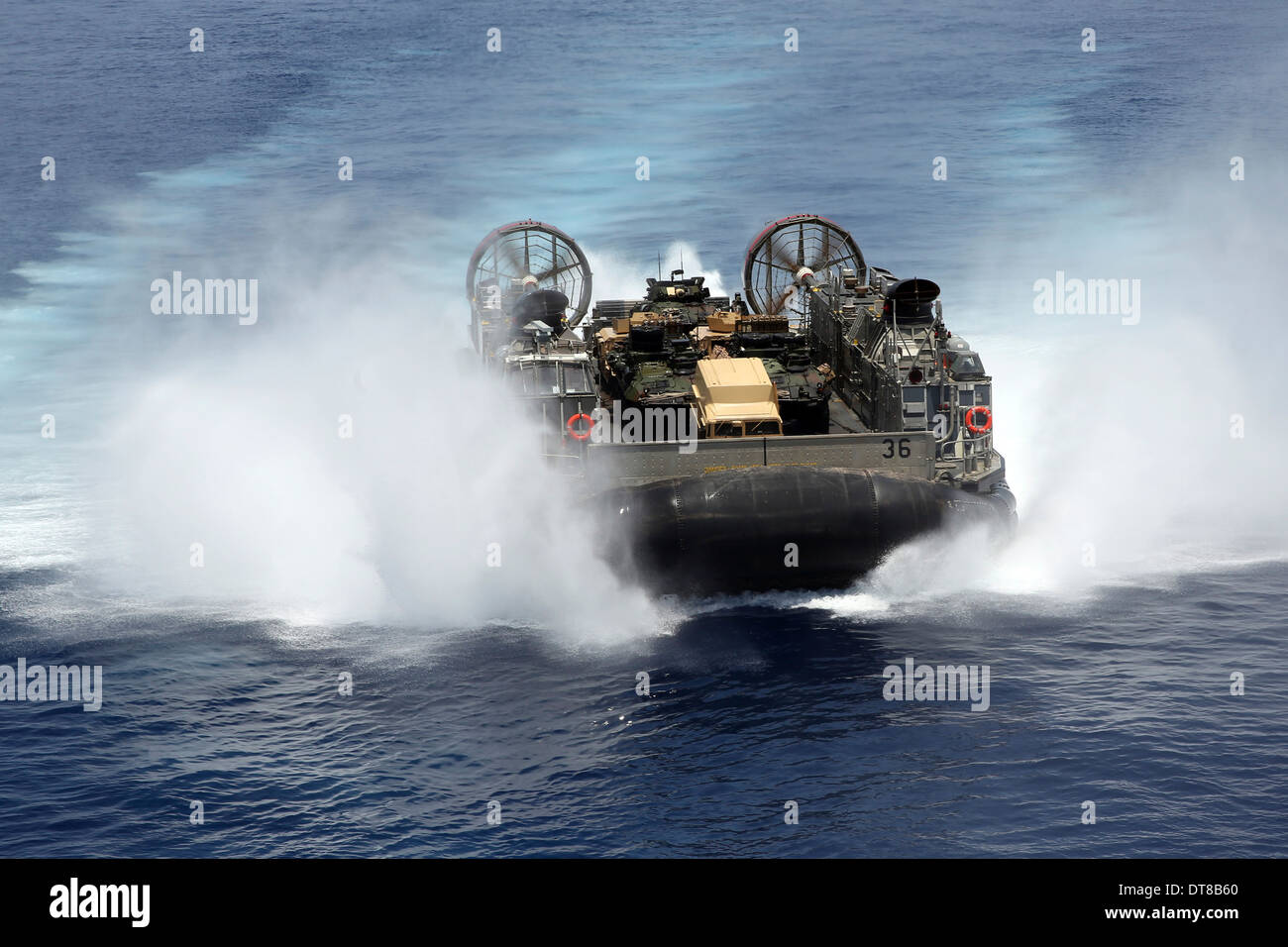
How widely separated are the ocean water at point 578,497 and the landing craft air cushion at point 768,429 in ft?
2.78

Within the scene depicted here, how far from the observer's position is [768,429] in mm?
23938

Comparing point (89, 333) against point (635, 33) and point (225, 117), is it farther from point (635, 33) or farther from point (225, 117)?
point (635, 33)

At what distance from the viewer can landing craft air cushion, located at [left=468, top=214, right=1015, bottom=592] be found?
71.3 ft

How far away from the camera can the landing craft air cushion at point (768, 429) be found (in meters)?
21.7

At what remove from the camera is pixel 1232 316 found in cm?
3641

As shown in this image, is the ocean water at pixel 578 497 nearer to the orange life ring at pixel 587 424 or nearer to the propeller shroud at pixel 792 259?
the orange life ring at pixel 587 424

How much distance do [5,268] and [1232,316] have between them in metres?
34.8

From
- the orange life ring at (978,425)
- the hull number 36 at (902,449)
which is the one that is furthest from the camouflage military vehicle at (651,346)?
the orange life ring at (978,425)

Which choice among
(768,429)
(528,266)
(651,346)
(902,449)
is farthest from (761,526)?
(528,266)

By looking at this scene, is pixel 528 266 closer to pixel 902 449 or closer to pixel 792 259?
pixel 792 259

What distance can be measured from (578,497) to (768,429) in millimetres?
3475

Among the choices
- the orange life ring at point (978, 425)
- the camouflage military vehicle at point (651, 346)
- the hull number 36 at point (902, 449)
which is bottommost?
the hull number 36 at point (902, 449)

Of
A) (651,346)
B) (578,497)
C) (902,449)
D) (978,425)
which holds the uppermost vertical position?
(651,346)
